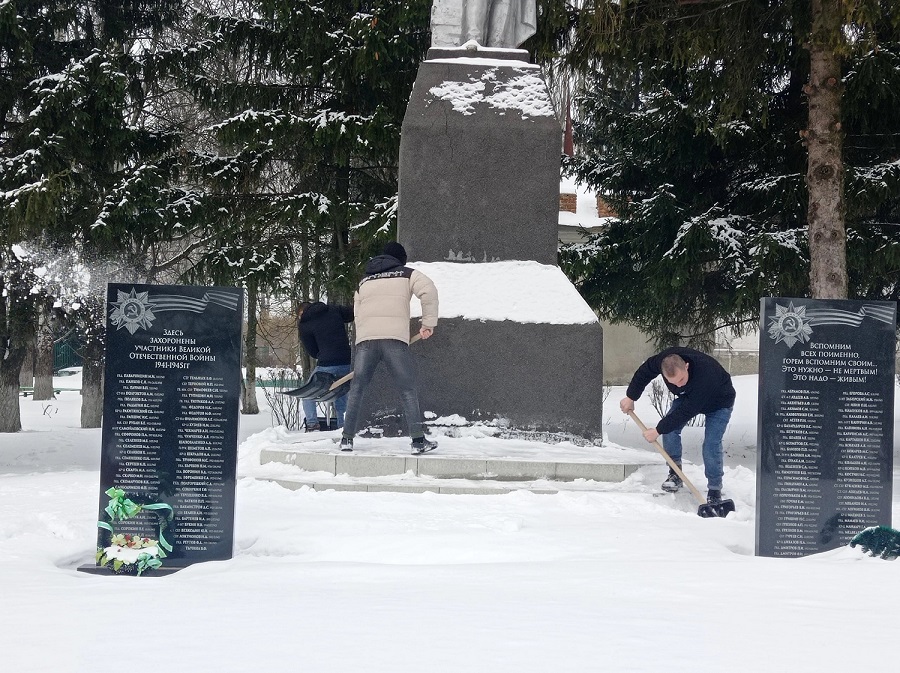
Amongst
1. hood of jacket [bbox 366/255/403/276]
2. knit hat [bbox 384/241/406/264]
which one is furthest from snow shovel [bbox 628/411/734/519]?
knit hat [bbox 384/241/406/264]

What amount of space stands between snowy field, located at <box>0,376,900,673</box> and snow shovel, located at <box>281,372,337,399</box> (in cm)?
151

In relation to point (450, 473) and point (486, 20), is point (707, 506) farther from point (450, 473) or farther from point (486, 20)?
point (486, 20)

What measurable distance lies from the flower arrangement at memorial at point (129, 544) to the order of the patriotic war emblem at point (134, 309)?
0.79 meters

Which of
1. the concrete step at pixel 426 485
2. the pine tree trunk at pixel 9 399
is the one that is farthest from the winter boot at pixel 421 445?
the pine tree trunk at pixel 9 399

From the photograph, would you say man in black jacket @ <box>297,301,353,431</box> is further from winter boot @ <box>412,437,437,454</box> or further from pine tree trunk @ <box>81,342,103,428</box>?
pine tree trunk @ <box>81,342,103,428</box>

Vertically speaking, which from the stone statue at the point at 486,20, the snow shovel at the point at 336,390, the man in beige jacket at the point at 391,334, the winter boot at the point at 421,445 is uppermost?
the stone statue at the point at 486,20

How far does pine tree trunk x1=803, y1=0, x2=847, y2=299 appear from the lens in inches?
370

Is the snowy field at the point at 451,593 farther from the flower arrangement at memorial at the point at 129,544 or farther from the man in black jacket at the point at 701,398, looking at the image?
the man in black jacket at the point at 701,398

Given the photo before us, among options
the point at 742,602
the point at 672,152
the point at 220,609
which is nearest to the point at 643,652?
the point at 742,602

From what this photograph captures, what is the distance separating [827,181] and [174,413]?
690 centimetres

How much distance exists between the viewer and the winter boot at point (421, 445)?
669 cm

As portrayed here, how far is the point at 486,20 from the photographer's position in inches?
341

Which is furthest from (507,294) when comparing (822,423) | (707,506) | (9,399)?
(9,399)

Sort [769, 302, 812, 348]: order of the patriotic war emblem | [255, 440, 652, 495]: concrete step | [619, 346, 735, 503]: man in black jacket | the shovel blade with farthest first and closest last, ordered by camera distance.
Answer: [255, 440, 652, 495]: concrete step < [619, 346, 735, 503]: man in black jacket < the shovel blade < [769, 302, 812, 348]: order of the patriotic war emblem
